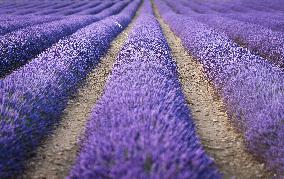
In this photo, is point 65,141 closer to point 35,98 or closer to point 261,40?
point 35,98

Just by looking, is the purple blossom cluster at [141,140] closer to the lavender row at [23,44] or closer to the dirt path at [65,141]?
the dirt path at [65,141]

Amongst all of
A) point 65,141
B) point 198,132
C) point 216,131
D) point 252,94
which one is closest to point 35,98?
point 65,141

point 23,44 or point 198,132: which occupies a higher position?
Result: point 23,44

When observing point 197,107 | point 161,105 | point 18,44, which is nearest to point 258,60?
point 197,107

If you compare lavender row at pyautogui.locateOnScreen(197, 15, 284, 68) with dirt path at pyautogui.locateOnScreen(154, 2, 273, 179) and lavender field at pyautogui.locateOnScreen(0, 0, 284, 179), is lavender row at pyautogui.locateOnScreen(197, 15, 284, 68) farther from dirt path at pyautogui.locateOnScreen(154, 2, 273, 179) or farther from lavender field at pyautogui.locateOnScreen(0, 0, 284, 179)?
dirt path at pyautogui.locateOnScreen(154, 2, 273, 179)

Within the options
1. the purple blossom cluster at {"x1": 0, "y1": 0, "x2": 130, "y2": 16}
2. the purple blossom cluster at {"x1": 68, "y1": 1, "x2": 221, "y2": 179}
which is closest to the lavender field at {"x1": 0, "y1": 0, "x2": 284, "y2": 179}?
the purple blossom cluster at {"x1": 68, "y1": 1, "x2": 221, "y2": 179}

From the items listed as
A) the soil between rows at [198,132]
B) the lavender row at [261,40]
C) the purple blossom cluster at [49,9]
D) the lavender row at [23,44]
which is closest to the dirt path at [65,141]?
the soil between rows at [198,132]
